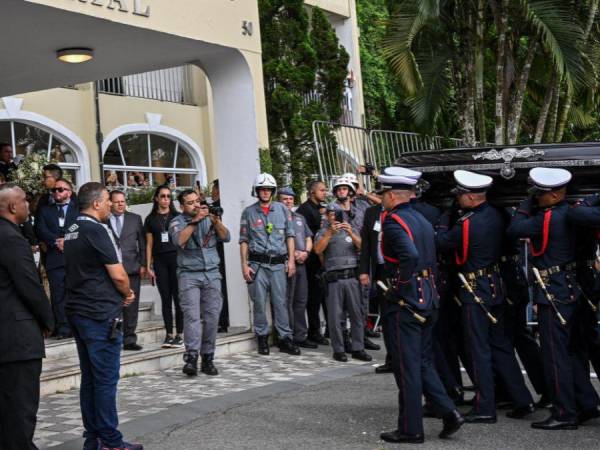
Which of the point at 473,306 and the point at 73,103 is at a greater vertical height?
the point at 73,103

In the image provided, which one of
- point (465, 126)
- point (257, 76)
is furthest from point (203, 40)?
point (465, 126)

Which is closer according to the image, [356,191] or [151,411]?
[151,411]

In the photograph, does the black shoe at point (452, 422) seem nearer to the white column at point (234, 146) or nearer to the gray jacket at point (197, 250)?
the gray jacket at point (197, 250)

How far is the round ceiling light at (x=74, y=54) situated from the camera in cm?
1123

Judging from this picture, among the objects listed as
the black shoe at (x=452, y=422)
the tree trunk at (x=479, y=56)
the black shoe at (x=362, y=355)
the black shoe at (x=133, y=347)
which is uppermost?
the tree trunk at (x=479, y=56)

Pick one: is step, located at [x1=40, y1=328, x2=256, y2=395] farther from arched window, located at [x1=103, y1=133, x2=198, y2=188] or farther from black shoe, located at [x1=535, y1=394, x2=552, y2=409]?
arched window, located at [x1=103, y1=133, x2=198, y2=188]

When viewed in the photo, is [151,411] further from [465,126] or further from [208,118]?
[208,118]

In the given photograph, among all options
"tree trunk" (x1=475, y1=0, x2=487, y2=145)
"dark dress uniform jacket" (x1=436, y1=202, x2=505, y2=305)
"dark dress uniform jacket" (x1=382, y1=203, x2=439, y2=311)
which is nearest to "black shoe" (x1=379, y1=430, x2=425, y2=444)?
"dark dress uniform jacket" (x1=382, y1=203, x2=439, y2=311)

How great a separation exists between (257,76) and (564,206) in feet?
20.2

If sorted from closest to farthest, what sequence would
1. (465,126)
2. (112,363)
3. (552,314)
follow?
(112,363) → (552,314) → (465,126)

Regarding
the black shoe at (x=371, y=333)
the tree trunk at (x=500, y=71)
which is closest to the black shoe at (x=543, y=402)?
the black shoe at (x=371, y=333)

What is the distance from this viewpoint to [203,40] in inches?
459

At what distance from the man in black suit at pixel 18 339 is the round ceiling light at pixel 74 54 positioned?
215 inches

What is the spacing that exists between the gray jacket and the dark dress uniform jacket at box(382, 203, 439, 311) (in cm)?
339
